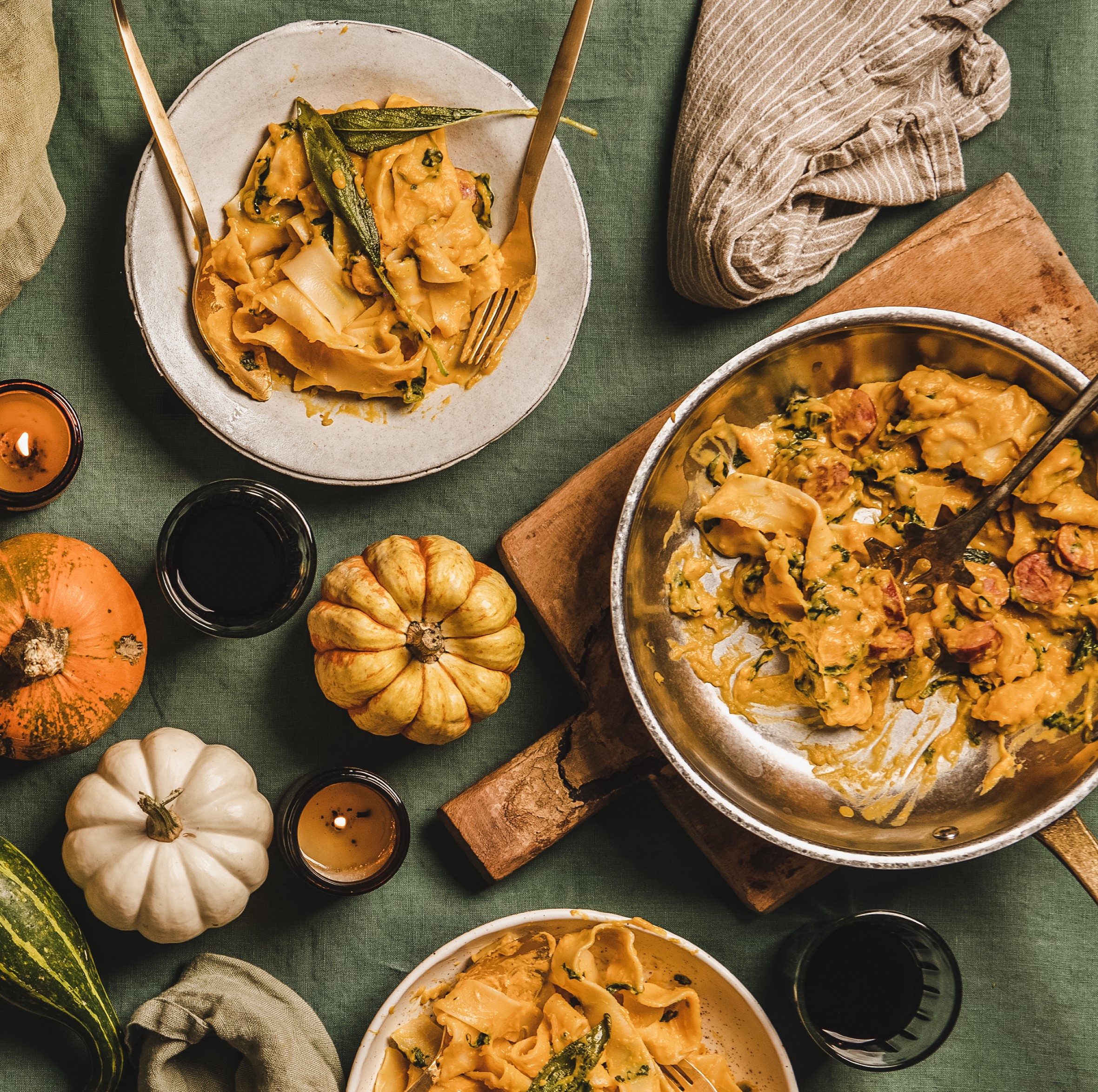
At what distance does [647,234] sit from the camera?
188cm

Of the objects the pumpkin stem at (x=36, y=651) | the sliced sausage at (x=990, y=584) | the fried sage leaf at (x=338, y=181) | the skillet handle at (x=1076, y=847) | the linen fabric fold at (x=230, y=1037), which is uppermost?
the fried sage leaf at (x=338, y=181)

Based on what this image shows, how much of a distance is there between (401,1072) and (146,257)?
1507 millimetres

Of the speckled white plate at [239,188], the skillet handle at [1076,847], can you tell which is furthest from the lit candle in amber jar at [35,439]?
the skillet handle at [1076,847]

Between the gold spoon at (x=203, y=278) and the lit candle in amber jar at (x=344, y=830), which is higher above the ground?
the gold spoon at (x=203, y=278)

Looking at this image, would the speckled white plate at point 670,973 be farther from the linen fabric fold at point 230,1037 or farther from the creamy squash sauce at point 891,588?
the creamy squash sauce at point 891,588

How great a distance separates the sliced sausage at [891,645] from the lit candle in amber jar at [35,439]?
147 cm

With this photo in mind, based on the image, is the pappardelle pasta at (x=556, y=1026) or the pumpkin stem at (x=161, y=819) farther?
the pappardelle pasta at (x=556, y=1026)

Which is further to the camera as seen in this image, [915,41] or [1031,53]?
[1031,53]

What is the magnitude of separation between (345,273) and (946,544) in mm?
1171

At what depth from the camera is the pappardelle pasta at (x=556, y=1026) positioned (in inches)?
66.2

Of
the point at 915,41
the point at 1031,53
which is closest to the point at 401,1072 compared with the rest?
the point at 915,41

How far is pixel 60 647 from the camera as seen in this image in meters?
1.58

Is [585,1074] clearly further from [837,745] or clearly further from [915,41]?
[915,41]

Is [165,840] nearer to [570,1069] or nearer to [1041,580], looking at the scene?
[570,1069]
